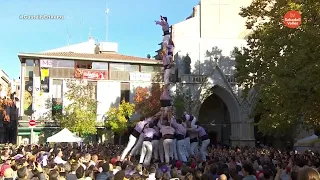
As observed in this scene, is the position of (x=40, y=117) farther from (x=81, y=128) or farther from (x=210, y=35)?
(x=210, y=35)

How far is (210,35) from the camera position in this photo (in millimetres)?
49906

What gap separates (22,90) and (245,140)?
80.4 feet

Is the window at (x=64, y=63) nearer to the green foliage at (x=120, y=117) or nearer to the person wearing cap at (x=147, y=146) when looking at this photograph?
the green foliage at (x=120, y=117)

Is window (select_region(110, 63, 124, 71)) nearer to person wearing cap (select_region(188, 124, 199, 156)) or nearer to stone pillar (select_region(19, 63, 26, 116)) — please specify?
stone pillar (select_region(19, 63, 26, 116))

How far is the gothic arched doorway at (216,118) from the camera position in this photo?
48969mm

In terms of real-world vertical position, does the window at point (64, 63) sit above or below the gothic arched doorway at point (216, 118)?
above

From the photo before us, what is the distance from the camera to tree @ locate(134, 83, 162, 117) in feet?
147

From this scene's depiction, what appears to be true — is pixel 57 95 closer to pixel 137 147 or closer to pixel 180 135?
pixel 137 147

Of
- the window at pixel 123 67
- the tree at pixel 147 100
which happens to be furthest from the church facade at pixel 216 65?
the window at pixel 123 67

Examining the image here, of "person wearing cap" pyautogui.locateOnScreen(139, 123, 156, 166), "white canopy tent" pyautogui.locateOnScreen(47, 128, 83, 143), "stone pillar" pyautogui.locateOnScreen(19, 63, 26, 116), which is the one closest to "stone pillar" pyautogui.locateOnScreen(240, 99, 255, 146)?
"white canopy tent" pyautogui.locateOnScreen(47, 128, 83, 143)

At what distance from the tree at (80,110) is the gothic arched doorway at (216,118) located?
12638 millimetres

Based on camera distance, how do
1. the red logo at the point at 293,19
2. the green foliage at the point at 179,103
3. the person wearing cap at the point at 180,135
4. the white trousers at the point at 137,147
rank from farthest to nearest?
the green foliage at the point at 179,103 < the white trousers at the point at 137,147 < the person wearing cap at the point at 180,135 < the red logo at the point at 293,19

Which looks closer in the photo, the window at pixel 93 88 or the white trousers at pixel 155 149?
the white trousers at pixel 155 149

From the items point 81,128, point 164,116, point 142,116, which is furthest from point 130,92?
point 164,116
